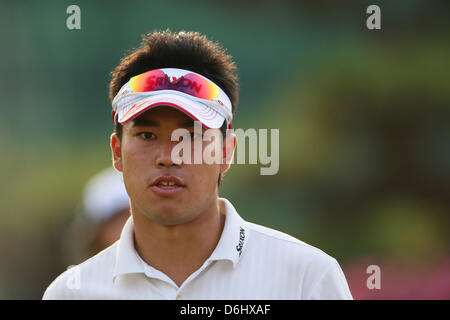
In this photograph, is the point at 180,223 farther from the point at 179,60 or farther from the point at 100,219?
the point at 100,219

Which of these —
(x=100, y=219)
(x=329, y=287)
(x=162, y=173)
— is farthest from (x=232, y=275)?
(x=100, y=219)

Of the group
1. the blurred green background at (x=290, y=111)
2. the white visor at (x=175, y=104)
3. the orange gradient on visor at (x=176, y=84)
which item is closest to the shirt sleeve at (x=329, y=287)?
the white visor at (x=175, y=104)

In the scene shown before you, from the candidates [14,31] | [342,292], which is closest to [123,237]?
[342,292]

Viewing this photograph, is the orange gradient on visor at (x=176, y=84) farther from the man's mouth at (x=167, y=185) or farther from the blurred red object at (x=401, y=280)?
the blurred red object at (x=401, y=280)

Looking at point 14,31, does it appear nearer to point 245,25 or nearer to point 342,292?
point 245,25

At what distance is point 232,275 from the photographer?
2518mm

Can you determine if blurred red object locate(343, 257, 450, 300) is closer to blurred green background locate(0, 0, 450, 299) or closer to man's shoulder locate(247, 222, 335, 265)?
blurred green background locate(0, 0, 450, 299)

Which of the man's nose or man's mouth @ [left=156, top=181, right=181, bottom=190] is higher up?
the man's nose

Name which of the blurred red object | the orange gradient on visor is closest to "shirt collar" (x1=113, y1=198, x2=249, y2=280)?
the orange gradient on visor

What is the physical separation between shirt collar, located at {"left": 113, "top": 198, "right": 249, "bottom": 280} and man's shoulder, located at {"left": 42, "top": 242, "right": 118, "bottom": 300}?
7 centimetres

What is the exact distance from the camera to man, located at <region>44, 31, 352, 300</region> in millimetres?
2416

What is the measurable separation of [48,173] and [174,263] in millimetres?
3972

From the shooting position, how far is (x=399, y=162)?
638 centimetres

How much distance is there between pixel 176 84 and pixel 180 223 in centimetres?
53
